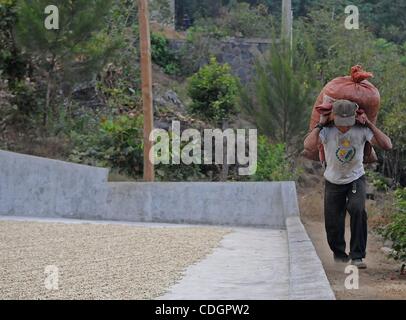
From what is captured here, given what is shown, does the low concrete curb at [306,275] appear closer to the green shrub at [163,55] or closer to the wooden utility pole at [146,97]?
the wooden utility pole at [146,97]

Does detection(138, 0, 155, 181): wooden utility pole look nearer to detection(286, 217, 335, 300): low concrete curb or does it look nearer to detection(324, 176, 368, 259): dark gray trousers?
detection(286, 217, 335, 300): low concrete curb

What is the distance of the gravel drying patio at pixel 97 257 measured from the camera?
7812 mm

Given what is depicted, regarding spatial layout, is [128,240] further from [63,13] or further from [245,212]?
[63,13]

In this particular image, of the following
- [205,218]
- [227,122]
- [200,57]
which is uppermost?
[200,57]

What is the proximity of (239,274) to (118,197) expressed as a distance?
736cm

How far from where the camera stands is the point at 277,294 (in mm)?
7504

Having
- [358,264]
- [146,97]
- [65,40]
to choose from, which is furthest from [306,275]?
[65,40]

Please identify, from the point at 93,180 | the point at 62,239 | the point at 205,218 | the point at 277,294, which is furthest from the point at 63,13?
the point at 277,294

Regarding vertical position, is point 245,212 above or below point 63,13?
below

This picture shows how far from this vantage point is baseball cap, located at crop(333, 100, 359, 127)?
9.13m

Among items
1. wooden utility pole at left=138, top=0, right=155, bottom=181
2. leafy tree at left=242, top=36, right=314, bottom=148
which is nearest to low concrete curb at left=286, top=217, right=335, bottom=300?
wooden utility pole at left=138, top=0, right=155, bottom=181

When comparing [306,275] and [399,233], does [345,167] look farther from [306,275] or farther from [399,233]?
[306,275]

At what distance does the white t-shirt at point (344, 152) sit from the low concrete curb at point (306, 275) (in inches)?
31.2

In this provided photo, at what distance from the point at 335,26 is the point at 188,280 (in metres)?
20.7
